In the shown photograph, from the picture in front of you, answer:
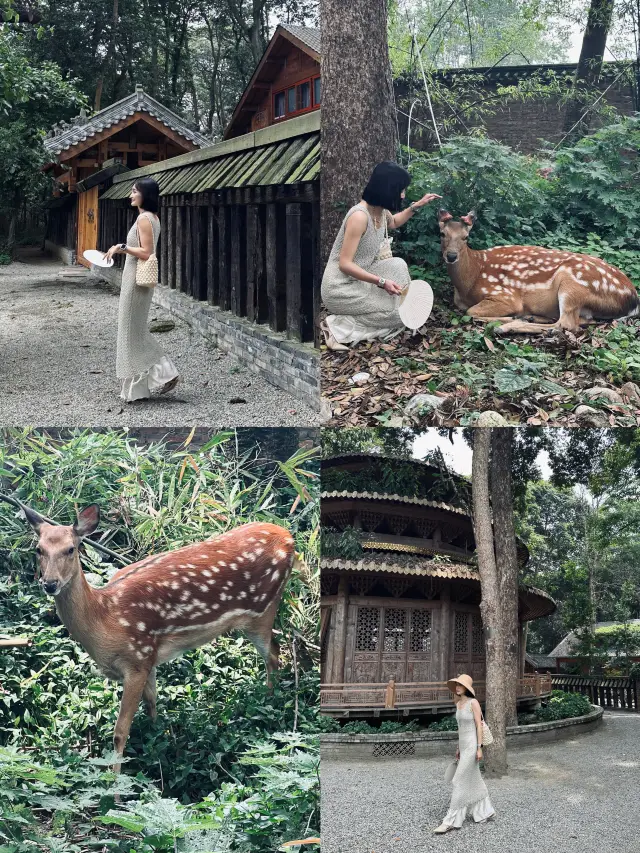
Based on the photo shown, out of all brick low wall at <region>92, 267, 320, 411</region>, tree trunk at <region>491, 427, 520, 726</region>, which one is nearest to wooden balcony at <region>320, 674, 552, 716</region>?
tree trunk at <region>491, 427, 520, 726</region>

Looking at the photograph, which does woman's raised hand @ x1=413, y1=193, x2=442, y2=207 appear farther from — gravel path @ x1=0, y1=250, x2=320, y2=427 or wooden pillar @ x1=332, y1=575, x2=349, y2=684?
wooden pillar @ x1=332, y1=575, x2=349, y2=684

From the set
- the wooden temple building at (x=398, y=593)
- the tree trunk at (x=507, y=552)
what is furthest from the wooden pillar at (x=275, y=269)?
the tree trunk at (x=507, y=552)

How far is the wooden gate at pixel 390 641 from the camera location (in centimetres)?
497

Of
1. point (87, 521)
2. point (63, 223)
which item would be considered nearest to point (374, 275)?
point (87, 521)

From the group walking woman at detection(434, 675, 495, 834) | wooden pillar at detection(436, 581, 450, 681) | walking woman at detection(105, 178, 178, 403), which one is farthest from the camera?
walking woman at detection(105, 178, 178, 403)

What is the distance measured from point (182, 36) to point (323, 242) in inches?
69.8

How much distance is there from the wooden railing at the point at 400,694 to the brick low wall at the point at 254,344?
184cm

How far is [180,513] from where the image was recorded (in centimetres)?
448

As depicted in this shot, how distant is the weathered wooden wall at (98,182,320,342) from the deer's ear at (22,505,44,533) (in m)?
2.72

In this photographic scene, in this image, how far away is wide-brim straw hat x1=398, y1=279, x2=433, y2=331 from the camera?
18.4 ft

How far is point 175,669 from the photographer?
423 centimetres

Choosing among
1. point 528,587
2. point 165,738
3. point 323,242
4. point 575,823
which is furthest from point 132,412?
point 575,823

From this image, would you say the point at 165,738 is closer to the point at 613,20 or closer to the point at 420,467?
the point at 420,467

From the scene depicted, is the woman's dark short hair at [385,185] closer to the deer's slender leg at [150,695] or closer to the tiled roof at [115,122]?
the tiled roof at [115,122]
